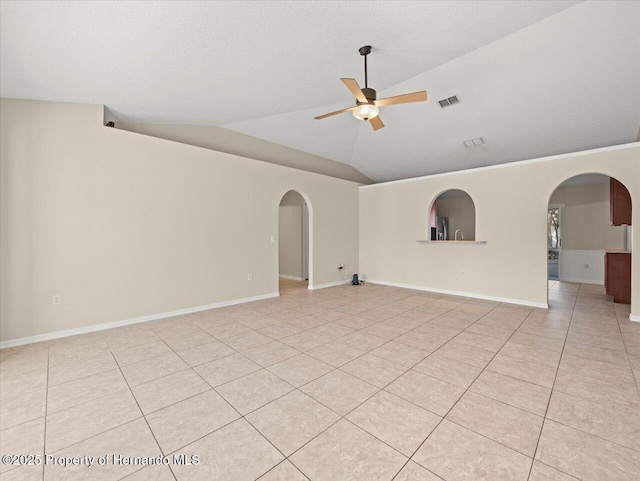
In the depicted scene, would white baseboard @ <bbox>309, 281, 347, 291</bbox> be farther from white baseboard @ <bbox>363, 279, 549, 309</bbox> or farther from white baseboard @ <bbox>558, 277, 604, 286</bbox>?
white baseboard @ <bbox>558, 277, 604, 286</bbox>

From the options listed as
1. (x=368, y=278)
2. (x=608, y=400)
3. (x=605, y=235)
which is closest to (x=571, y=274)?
(x=605, y=235)

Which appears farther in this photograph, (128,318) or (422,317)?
(422,317)

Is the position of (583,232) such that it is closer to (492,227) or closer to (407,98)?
(492,227)

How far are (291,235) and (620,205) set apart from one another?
6.62 meters

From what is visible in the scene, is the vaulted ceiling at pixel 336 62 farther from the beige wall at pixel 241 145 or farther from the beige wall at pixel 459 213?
the beige wall at pixel 459 213

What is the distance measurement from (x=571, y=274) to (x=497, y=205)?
445cm

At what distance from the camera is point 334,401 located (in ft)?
6.70

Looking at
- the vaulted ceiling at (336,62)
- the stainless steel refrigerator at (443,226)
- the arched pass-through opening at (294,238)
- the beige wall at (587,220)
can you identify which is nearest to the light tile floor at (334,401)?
the vaulted ceiling at (336,62)

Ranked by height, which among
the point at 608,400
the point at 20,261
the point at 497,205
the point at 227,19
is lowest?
the point at 608,400

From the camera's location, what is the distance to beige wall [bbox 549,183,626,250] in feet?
23.0

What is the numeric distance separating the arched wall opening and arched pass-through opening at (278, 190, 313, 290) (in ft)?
14.3

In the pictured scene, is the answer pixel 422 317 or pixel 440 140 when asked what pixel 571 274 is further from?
pixel 422 317

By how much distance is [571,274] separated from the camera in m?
7.51

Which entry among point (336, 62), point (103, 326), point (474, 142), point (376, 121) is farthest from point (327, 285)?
point (336, 62)
